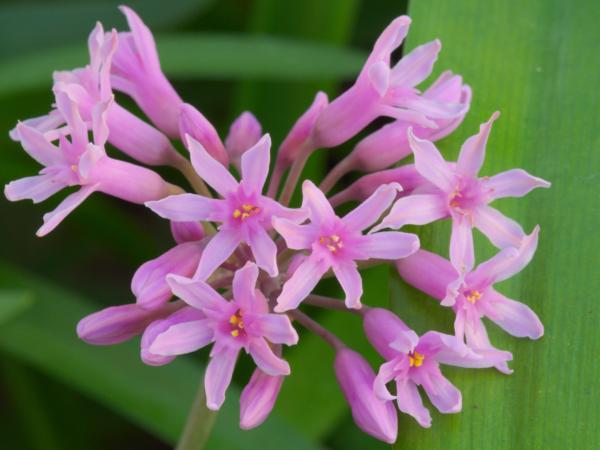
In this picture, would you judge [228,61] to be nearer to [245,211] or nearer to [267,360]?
[245,211]

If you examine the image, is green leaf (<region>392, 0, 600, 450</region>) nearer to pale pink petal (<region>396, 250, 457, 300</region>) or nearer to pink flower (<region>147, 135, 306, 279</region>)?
pale pink petal (<region>396, 250, 457, 300</region>)

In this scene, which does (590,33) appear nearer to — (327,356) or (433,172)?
(433,172)

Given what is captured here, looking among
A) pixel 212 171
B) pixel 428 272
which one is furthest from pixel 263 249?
Answer: pixel 428 272

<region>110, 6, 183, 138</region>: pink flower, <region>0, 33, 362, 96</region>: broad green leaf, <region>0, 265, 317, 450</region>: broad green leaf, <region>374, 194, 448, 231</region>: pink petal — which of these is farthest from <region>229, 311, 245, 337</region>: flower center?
<region>0, 33, 362, 96</region>: broad green leaf

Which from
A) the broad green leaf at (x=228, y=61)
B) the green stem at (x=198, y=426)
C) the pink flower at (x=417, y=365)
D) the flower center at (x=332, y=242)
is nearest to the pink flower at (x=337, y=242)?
the flower center at (x=332, y=242)

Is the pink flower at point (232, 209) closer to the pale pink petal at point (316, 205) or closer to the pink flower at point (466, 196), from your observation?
the pale pink petal at point (316, 205)

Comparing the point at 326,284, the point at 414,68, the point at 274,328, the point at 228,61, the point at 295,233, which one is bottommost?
the point at 326,284
